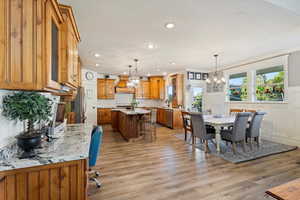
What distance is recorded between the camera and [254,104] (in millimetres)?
4859

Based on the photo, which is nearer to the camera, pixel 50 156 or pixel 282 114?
pixel 50 156

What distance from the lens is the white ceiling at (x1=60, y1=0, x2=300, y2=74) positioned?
2.05 metres

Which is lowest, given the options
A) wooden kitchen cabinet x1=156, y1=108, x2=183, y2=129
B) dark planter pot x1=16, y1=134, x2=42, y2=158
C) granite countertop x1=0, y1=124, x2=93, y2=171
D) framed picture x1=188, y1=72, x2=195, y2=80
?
wooden kitchen cabinet x1=156, y1=108, x2=183, y2=129

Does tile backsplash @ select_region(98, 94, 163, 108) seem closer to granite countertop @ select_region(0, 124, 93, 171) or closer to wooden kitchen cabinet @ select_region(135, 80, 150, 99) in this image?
wooden kitchen cabinet @ select_region(135, 80, 150, 99)

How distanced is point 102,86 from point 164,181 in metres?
6.06

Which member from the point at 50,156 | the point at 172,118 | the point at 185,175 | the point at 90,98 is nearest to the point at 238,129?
the point at 185,175

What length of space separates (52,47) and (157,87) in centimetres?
684

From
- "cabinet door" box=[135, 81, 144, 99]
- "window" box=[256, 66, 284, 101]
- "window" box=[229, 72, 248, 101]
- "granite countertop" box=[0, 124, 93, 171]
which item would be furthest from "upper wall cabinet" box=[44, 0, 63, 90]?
"cabinet door" box=[135, 81, 144, 99]

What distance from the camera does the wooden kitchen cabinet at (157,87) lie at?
7949mm

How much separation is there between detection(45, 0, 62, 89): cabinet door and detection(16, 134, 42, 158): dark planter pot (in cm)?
46

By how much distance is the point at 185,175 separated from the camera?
2451 millimetres

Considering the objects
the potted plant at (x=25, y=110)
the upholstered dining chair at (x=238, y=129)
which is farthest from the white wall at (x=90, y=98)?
the upholstered dining chair at (x=238, y=129)

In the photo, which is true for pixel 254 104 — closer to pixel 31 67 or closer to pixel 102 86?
pixel 31 67

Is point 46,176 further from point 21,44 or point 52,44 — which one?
point 52,44
